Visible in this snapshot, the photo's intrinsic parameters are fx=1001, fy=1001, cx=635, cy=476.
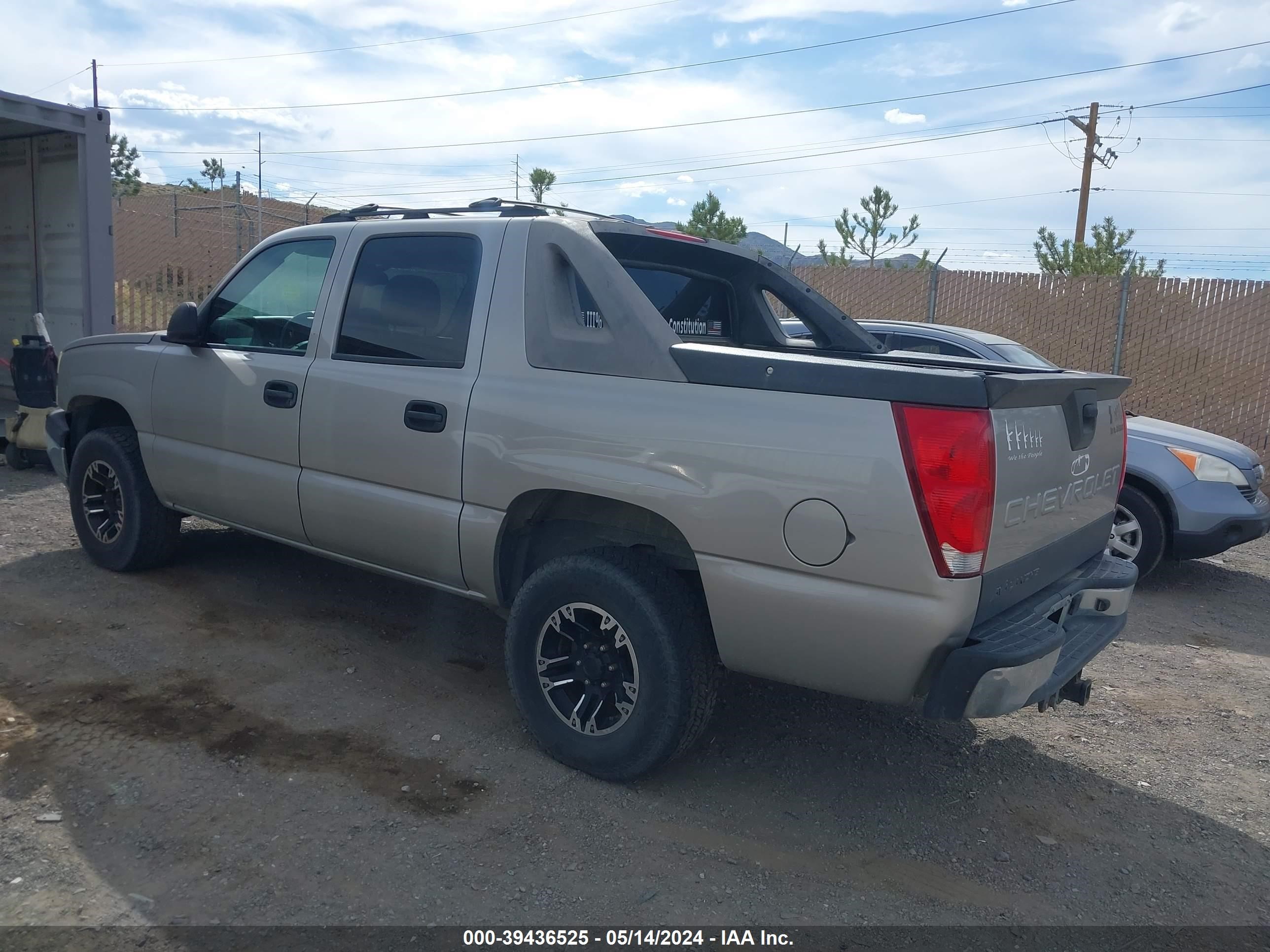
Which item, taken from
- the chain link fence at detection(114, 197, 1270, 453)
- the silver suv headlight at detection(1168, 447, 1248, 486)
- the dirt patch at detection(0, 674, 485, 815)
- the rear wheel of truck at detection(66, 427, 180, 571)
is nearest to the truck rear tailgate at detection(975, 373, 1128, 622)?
the dirt patch at detection(0, 674, 485, 815)

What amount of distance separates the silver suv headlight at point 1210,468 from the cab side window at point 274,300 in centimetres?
564

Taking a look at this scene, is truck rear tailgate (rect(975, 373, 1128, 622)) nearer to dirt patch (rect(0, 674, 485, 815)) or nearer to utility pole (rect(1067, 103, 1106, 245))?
dirt patch (rect(0, 674, 485, 815))

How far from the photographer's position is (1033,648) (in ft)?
9.86

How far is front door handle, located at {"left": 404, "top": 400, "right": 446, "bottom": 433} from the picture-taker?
3904mm

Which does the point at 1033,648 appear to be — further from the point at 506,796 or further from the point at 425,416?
the point at 425,416

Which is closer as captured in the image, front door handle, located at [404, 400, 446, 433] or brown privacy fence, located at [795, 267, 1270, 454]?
front door handle, located at [404, 400, 446, 433]

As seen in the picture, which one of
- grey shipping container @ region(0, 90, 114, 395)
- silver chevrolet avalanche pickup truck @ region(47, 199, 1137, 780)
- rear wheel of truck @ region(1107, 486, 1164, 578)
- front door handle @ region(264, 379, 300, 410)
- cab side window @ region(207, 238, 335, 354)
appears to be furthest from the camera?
grey shipping container @ region(0, 90, 114, 395)

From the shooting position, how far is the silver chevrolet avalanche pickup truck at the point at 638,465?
9.56ft

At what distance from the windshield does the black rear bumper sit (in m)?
3.65

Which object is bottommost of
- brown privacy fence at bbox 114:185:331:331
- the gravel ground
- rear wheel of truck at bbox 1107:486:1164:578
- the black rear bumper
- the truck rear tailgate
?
the gravel ground

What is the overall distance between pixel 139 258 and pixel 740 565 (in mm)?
15237

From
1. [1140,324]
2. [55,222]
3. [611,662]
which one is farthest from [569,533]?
[1140,324]

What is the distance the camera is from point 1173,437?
6977mm

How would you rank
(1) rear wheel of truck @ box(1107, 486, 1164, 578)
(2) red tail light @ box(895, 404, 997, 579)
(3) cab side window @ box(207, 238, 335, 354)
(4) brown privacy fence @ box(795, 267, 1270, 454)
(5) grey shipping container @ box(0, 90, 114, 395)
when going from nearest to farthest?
(2) red tail light @ box(895, 404, 997, 579) < (3) cab side window @ box(207, 238, 335, 354) < (1) rear wheel of truck @ box(1107, 486, 1164, 578) < (5) grey shipping container @ box(0, 90, 114, 395) < (4) brown privacy fence @ box(795, 267, 1270, 454)
